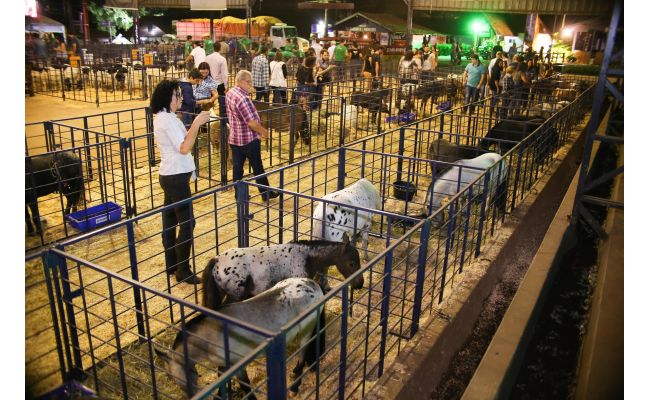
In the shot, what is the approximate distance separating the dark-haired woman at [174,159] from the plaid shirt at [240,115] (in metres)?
1.93

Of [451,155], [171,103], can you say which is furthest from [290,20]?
[171,103]

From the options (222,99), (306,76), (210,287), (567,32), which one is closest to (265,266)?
(210,287)

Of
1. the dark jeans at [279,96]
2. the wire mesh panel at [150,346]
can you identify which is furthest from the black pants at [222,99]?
the wire mesh panel at [150,346]

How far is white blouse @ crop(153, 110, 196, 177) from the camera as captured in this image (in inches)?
198

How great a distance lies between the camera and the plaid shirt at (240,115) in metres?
7.22

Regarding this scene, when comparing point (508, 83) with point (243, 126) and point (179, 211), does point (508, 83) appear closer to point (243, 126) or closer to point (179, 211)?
point (243, 126)

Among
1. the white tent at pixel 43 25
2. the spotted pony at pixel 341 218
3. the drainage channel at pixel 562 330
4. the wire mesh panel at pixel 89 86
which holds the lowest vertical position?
the drainage channel at pixel 562 330

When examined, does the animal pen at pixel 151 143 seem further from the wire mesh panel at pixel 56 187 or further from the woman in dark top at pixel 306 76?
the woman in dark top at pixel 306 76

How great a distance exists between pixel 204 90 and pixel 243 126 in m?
2.96

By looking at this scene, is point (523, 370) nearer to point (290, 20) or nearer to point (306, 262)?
point (306, 262)

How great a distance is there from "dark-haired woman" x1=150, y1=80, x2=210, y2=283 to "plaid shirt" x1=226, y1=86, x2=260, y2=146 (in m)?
1.93

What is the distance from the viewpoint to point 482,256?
6414 mm

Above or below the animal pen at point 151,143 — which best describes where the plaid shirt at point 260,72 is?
above

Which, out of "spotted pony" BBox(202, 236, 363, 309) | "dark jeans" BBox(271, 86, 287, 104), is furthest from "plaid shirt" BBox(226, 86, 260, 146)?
"dark jeans" BBox(271, 86, 287, 104)
